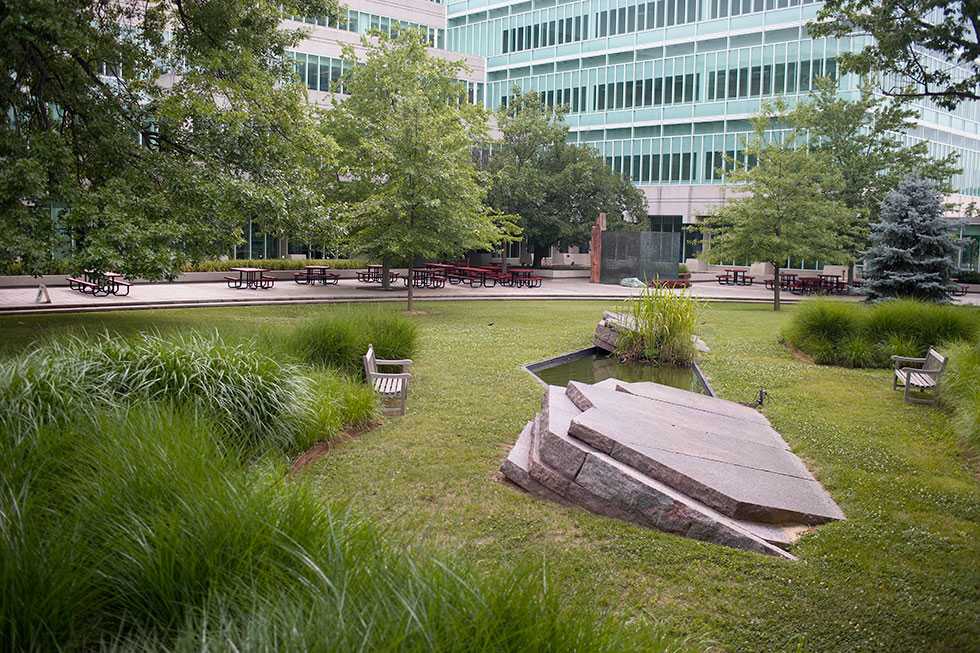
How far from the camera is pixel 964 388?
34.1ft

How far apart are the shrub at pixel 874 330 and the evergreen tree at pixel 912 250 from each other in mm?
8828

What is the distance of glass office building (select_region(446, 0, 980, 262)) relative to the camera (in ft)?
168

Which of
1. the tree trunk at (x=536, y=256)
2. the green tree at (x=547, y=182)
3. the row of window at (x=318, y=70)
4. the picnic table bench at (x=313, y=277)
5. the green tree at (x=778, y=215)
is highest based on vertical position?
the row of window at (x=318, y=70)

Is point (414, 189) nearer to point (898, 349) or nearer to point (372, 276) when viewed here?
point (898, 349)

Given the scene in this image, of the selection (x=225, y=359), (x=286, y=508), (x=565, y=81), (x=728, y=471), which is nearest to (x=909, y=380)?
(x=728, y=471)

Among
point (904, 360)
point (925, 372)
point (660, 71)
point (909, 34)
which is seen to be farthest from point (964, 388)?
point (660, 71)

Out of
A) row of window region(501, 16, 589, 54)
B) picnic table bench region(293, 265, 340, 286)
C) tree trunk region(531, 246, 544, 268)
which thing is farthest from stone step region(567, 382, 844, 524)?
row of window region(501, 16, 589, 54)

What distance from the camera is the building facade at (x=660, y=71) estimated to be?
5050 centimetres

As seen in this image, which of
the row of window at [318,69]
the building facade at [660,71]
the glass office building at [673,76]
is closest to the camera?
the row of window at [318,69]

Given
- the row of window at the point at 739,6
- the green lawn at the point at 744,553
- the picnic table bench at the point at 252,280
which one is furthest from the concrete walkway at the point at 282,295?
the row of window at the point at 739,6

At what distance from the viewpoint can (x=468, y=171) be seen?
23438 millimetres

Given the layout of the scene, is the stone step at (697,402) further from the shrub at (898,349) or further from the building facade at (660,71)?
the building facade at (660,71)

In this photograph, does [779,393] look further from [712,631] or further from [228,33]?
[228,33]

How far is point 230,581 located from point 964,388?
974 cm
